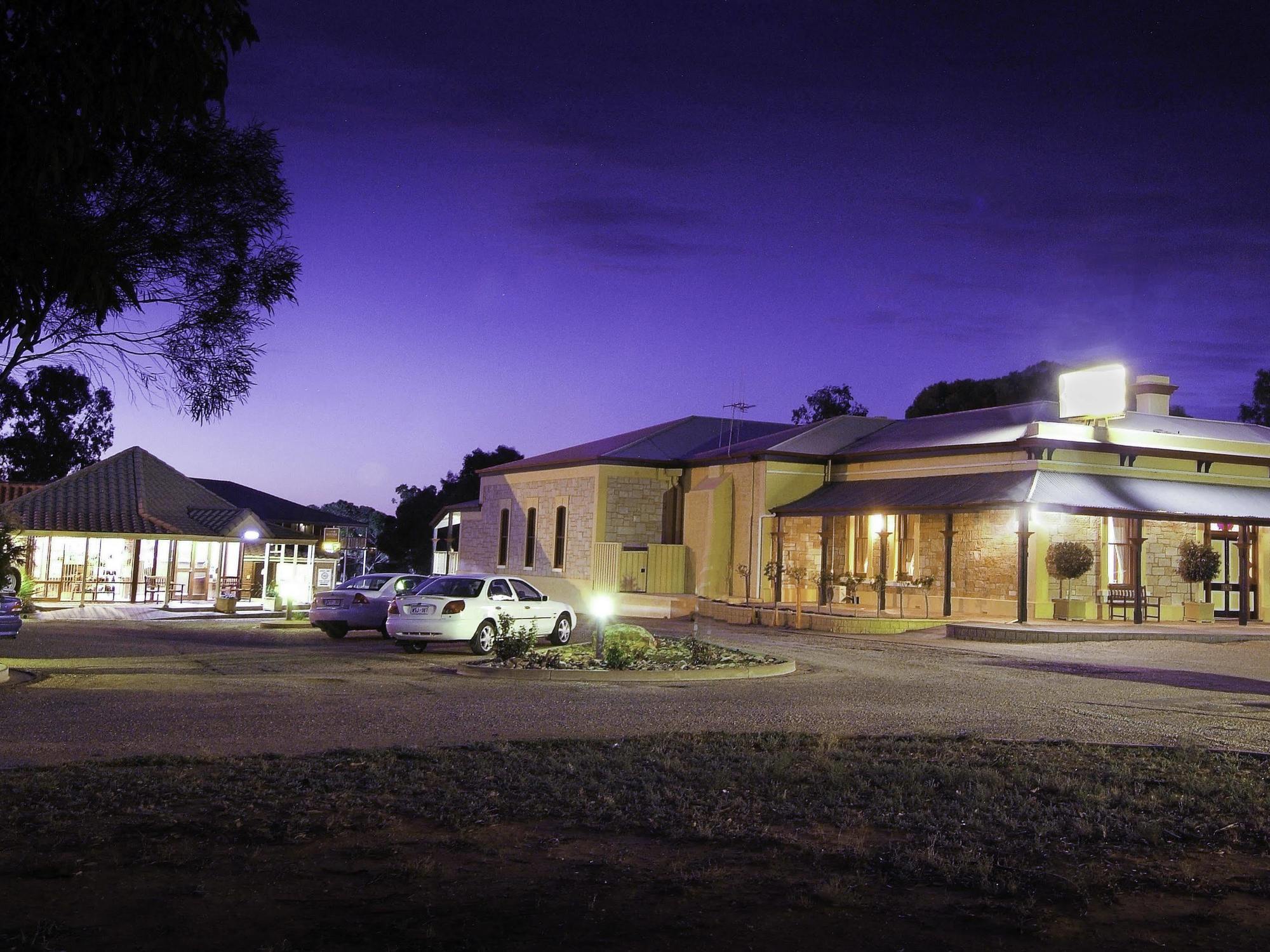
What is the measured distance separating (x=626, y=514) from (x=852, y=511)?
8940 millimetres

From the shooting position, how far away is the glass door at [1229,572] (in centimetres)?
3359

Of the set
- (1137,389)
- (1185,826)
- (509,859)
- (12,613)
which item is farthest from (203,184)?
(1137,389)

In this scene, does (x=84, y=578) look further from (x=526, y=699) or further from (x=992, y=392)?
(x=992, y=392)

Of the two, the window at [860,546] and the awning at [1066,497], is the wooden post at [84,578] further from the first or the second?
the window at [860,546]

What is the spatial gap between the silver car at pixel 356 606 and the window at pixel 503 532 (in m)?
20.4

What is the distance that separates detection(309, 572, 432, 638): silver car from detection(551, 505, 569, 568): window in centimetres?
1642

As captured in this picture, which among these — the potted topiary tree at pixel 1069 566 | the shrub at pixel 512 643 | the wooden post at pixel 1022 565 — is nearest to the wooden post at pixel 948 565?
the wooden post at pixel 1022 565

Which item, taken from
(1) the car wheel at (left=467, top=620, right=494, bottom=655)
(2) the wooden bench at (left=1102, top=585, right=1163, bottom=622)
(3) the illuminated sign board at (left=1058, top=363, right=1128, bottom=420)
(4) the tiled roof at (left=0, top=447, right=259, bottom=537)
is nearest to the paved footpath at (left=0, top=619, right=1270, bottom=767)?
(1) the car wheel at (left=467, top=620, right=494, bottom=655)

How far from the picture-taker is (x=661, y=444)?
42.2 metres

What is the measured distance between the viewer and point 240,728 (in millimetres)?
11227

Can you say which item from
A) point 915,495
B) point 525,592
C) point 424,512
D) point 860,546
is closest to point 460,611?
point 525,592

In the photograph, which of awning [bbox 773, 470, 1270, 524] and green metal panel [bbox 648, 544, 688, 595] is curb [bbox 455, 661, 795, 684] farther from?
green metal panel [bbox 648, 544, 688, 595]

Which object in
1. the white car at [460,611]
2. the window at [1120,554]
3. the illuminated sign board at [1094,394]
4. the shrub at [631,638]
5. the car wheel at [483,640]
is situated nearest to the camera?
the shrub at [631,638]

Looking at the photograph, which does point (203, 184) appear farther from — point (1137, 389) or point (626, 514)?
point (1137, 389)
